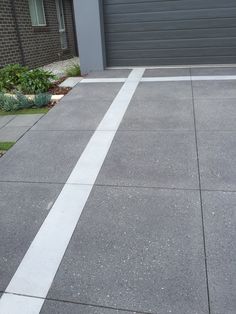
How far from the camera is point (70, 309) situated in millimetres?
2531

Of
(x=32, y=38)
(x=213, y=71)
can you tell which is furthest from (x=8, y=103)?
(x=32, y=38)

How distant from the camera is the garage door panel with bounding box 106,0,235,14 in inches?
376

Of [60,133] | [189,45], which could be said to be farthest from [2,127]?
[189,45]

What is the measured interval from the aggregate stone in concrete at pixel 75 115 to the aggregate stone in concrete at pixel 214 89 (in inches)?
86.7

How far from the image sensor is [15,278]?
9.27 feet

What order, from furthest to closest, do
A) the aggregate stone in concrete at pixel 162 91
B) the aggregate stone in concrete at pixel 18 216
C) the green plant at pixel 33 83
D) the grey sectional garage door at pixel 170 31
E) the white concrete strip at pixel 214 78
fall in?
Result: the grey sectional garage door at pixel 170 31, the white concrete strip at pixel 214 78, the green plant at pixel 33 83, the aggregate stone in concrete at pixel 162 91, the aggregate stone in concrete at pixel 18 216

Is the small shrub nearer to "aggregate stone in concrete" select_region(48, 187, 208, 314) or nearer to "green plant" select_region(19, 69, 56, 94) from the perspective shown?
"green plant" select_region(19, 69, 56, 94)

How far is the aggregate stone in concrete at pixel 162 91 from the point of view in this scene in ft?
24.6

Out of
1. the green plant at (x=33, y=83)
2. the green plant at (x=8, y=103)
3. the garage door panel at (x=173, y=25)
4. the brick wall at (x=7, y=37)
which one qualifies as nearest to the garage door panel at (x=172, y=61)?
the garage door panel at (x=173, y=25)

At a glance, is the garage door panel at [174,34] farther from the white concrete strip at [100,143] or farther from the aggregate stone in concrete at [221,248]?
the aggregate stone in concrete at [221,248]

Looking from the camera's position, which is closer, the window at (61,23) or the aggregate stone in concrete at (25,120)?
the aggregate stone in concrete at (25,120)

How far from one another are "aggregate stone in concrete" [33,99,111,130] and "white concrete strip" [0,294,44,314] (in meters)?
3.75

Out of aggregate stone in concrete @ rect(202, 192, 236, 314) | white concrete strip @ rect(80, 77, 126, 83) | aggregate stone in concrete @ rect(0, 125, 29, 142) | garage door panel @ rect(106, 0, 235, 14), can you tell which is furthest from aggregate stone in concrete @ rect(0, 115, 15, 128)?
garage door panel @ rect(106, 0, 235, 14)

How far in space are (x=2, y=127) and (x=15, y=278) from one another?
4061 millimetres
